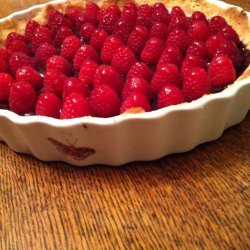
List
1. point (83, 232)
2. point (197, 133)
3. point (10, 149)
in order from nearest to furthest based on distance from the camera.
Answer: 1. point (83, 232)
2. point (197, 133)
3. point (10, 149)

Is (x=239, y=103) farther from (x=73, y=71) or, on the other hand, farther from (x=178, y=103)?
(x=73, y=71)

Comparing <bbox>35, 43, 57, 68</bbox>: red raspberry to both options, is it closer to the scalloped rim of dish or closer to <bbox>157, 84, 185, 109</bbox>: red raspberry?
the scalloped rim of dish

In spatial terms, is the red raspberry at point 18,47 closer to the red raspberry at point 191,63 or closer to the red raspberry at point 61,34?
the red raspberry at point 61,34

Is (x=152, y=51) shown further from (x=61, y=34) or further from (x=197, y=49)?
(x=61, y=34)

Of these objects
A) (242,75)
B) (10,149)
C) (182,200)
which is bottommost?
(10,149)

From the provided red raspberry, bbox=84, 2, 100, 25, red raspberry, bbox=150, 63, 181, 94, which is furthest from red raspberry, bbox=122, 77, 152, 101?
red raspberry, bbox=84, 2, 100, 25

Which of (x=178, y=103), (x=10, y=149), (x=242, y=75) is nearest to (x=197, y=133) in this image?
(x=178, y=103)
